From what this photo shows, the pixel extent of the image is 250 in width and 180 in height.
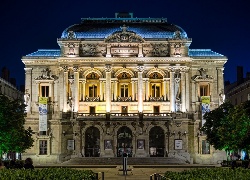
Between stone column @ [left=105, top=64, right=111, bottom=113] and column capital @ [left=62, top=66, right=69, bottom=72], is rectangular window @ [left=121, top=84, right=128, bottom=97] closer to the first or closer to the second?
stone column @ [left=105, top=64, right=111, bottom=113]

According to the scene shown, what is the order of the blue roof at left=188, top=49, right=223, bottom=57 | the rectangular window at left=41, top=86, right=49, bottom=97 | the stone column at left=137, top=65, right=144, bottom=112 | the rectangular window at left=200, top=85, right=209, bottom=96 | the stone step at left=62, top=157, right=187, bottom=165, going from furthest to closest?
the blue roof at left=188, top=49, right=223, bottom=57 → the rectangular window at left=200, top=85, right=209, bottom=96 → the rectangular window at left=41, top=86, right=49, bottom=97 → the stone column at left=137, top=65, right=144, bottom=112 → the stone step at left=62, top=157, right=187, bottom=165

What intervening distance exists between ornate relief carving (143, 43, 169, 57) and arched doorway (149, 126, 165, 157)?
42.4 ft

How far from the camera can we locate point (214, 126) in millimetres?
76500

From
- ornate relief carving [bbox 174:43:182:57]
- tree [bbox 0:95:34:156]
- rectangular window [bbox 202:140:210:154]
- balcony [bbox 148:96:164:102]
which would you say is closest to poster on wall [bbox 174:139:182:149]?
rectangular window [bbox 202:140:210:154]

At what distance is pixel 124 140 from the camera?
88.5 m

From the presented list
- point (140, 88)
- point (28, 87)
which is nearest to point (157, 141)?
point (140, 88)

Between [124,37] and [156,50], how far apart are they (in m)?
6.10

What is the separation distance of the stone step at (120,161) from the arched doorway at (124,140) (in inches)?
188

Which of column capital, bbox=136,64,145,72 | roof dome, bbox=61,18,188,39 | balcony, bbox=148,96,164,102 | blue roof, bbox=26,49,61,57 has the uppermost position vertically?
roof dome, bbox=61,18,188,39

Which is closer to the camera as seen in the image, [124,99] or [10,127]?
[10,127]

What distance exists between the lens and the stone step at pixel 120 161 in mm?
80500

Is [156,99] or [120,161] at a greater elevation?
[156,99]

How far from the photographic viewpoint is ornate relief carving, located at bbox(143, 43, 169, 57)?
91.7m

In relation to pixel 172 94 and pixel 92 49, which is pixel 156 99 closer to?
pixel 172 94
